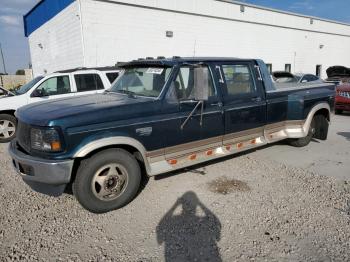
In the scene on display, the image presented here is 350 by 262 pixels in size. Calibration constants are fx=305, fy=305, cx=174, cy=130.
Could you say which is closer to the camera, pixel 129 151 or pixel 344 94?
pixel 129 151

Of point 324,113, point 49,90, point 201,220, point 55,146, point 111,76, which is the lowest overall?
point 201,220

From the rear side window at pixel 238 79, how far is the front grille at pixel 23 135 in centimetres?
309

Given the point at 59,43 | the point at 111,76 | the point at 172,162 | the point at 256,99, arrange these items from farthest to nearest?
the point at 59,43 < the point at 111,76 < the point at 256,99 < the point at 172,162

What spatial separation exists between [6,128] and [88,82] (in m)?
2.50

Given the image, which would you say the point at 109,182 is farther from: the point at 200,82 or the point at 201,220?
the point at 200,82

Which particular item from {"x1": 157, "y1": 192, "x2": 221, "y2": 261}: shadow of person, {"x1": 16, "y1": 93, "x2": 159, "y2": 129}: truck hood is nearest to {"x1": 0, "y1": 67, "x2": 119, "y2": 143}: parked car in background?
{"x1": 16, "y1": 93, "x2": 159, "y2": 129}: truck hood

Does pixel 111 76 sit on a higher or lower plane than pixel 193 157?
higher

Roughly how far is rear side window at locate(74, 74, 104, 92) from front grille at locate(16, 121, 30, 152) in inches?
181

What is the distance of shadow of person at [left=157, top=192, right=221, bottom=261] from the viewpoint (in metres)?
3.14

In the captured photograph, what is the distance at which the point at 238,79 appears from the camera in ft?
17.6

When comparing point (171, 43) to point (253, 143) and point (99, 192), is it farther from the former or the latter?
point (99, 192)

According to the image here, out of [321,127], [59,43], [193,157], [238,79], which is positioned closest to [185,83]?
[193,157]

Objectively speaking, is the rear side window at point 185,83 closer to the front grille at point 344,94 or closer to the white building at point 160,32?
the white building at point 160,32

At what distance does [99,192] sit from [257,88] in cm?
334
